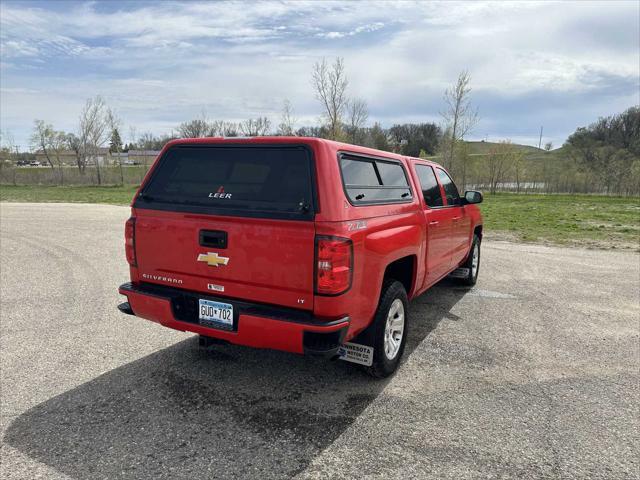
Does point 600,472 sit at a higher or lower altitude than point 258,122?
lower

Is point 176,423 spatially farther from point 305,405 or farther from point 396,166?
point 396,166

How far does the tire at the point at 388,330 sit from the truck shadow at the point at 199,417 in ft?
0.59

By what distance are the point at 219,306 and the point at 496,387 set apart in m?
2.34

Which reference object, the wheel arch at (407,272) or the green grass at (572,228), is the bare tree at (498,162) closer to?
the green grass at (572,228)

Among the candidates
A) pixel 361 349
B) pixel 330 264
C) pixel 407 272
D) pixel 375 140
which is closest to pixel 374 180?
pixel 407 272

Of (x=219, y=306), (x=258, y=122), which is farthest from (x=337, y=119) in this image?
(x=258, y=122)

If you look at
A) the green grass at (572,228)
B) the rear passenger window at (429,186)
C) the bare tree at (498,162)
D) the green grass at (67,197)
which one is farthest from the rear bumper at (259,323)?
the bare tree at (498,162)

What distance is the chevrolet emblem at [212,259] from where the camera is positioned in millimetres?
2993

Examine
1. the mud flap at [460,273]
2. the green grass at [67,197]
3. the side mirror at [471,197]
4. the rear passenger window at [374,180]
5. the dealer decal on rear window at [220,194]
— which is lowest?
the green grass at [67,197]

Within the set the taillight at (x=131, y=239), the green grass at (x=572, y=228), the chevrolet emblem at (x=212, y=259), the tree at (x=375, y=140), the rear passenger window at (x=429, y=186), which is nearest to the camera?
the chevrolet emblem at (x=212, y=259)

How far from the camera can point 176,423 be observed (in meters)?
2.87

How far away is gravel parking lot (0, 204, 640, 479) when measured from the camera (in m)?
2.50

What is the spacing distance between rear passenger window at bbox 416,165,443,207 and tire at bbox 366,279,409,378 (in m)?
1.30

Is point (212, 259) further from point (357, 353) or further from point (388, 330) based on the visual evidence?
point (388, 330)
